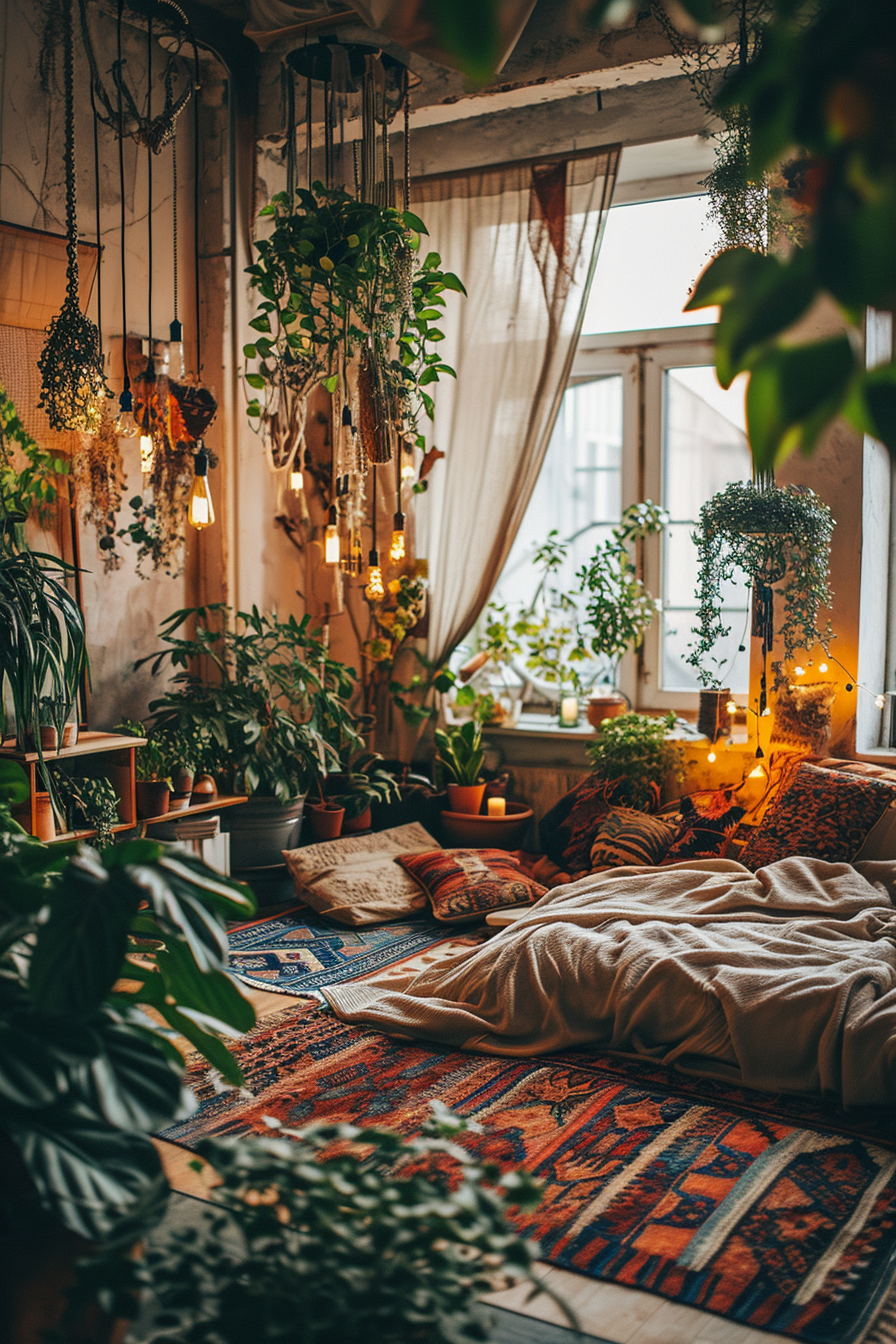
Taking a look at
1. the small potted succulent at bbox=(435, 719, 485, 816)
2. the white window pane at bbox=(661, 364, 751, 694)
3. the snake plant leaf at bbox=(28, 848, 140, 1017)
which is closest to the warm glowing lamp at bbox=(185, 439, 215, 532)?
the small potted succulent at bbox=(435, 719, 485, 816)

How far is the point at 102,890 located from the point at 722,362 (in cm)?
91

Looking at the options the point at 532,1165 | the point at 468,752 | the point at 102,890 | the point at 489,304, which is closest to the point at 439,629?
the point at 468,752

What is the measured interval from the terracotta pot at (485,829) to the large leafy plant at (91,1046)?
3371 mm

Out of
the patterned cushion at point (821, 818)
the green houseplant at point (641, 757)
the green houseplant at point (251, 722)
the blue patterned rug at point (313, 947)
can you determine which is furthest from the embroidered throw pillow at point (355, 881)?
the patterned cushion at point (821, 818)

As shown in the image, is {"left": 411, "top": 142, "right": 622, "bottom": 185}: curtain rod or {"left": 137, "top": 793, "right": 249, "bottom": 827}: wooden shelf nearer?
{"left": 137, "top": 793, "right": 249, "bottom": 827}: wooden shelf

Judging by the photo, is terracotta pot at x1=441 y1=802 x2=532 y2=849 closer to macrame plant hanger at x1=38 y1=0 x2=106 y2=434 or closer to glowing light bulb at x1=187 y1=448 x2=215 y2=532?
glowing light bulb at x1=187 y1=448 x2=215 y2=532

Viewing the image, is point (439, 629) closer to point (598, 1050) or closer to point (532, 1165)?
point (598, 1050)

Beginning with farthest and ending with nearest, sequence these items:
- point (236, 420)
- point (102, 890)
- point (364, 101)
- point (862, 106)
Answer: point (236, 420) → point (364, 101) → point (102, 890) → point (862, 106)

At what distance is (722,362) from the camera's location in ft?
2.30

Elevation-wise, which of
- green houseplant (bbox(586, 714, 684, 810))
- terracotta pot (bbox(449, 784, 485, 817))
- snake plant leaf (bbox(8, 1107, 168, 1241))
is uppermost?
green houseplant (bbox(586, 714, 684, 810))

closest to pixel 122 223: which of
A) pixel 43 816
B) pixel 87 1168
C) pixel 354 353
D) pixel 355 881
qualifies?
pixel 354 353

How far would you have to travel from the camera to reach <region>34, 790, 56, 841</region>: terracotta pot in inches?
141

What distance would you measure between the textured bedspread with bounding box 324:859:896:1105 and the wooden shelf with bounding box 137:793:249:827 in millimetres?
994

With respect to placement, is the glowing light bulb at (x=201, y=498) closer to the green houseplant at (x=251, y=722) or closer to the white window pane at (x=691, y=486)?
the green houseplant at (x=251, y=722)
